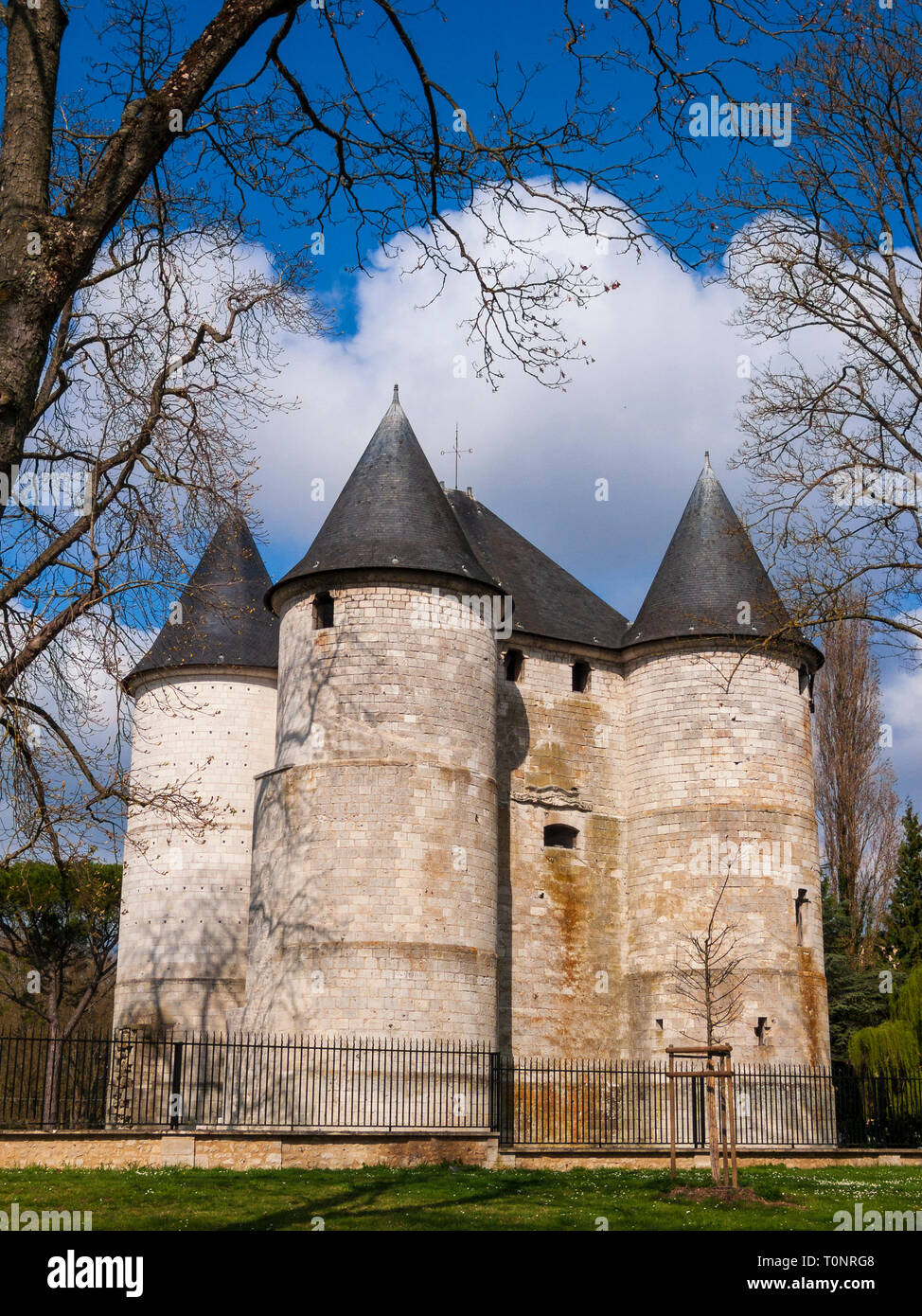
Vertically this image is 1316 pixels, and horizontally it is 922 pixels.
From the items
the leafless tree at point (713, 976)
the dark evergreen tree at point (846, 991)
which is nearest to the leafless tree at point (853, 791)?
the dark evergreen tree at point (846, 991)

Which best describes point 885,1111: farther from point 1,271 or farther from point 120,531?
point 1,271

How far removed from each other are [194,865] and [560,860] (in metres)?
7.16

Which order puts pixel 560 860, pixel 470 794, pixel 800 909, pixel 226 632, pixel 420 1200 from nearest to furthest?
pixel 420 1200
pixel 470 794
pixel 800 909
pixel 560 860
pixel 226 632

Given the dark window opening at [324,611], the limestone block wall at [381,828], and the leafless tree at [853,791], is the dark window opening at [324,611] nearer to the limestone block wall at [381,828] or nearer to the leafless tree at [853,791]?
the limestone block wall at [381,828]

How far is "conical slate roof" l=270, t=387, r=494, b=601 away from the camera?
73.4 feet

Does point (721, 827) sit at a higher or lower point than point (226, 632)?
lower

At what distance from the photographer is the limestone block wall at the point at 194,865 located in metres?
25.4

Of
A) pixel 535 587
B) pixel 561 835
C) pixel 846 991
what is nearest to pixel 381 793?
pixel 561 835

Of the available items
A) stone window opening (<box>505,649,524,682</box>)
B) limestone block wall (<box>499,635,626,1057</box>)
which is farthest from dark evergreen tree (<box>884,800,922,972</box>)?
stone window opening (<box>505,649,524,682</box>)

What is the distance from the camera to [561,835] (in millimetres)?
25047

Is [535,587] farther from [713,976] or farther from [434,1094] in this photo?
[434,1094]

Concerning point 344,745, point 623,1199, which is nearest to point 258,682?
point 344,745

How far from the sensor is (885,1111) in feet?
85.2

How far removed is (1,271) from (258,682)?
20872mm
